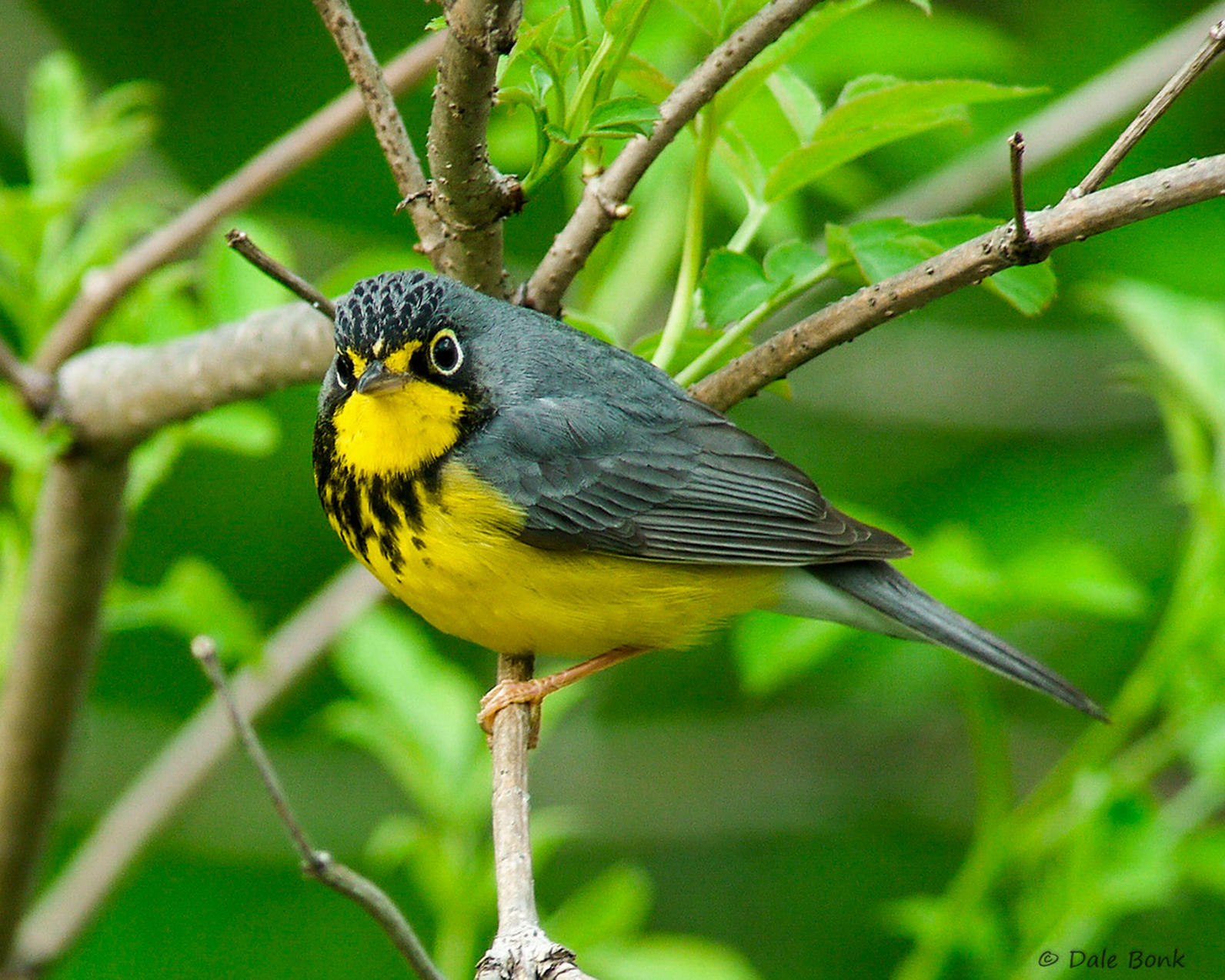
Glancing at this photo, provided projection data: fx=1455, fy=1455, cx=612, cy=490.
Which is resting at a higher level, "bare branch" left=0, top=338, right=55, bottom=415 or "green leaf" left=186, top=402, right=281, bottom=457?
"green leaf" left=186, top=402, right=281, bottom=457

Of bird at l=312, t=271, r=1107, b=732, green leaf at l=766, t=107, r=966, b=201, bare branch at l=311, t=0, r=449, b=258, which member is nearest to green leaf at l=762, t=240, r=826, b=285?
green leaf at l=766, t=107, r=966, b=201

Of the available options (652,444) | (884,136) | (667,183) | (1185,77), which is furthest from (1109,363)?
(1185,77)

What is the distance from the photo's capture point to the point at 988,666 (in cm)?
422

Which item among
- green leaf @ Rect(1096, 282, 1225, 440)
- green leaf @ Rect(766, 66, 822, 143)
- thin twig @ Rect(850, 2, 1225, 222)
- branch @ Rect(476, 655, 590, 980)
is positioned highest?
thin twig @ Rect(850, 2, 1225, 222)

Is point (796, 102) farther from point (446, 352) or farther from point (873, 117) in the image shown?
point (446, 352)

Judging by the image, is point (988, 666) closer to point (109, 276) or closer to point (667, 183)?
point (667, 183)

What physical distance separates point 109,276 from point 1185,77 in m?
3.09

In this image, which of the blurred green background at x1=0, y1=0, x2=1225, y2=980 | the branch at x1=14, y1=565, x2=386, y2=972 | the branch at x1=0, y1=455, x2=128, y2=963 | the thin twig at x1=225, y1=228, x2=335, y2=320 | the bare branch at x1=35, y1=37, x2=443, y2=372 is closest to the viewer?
the thin twig at x1=225, y1=228, x2=335, y2=320

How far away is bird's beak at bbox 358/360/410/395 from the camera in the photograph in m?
3.62

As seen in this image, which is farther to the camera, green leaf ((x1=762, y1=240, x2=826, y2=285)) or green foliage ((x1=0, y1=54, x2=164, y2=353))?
green foliage ((x1=0, y1=54, x2=164, y2=353))

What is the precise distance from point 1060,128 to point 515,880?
3844 millimetres

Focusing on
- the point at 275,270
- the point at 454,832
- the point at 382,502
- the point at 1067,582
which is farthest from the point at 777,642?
the point at 275,270

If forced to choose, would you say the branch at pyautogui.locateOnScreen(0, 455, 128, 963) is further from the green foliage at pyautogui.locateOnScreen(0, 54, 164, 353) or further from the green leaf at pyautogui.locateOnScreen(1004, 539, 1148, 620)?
the green leaf at pyautogui.locateOnScreen(1004, 539, 1148, 620)

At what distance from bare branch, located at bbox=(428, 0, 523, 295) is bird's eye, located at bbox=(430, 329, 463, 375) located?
0.61ft
